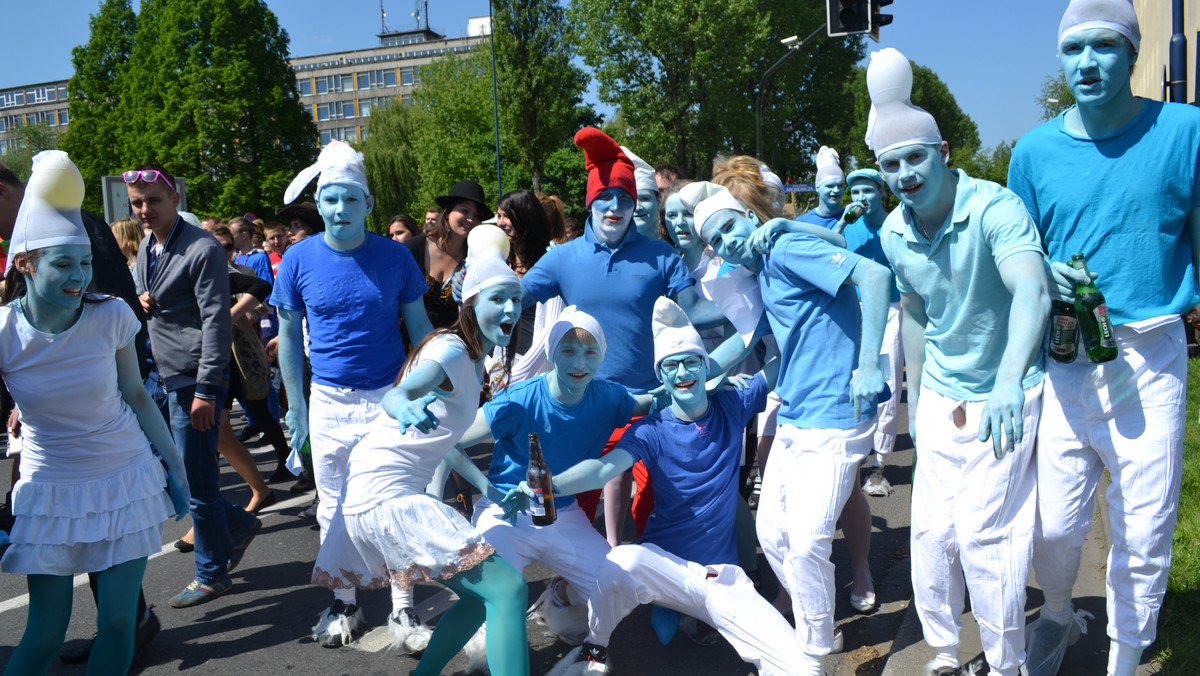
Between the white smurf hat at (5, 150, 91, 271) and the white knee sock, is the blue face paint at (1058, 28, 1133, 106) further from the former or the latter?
the white smurf hat at (5, 150, 91, 271)

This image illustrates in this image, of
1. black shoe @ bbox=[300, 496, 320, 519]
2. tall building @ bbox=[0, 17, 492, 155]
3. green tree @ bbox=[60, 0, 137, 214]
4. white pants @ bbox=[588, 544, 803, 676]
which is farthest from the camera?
tall building @ bbox=[0, 17, 492, 155]

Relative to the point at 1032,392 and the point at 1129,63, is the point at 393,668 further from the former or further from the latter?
the point at 1129,63

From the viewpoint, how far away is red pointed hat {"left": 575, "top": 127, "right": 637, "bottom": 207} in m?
4.46

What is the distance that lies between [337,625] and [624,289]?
81.3 inches

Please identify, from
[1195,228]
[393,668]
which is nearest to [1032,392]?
[1195,228]

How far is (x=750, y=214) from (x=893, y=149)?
3.80 ft

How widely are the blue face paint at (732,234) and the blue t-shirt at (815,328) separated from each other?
0.17m

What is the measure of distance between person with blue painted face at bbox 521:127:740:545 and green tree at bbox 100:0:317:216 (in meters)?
36.2

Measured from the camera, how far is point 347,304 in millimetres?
4223

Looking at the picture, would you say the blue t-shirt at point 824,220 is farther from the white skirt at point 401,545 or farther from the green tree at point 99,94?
the green tree at point 99,94

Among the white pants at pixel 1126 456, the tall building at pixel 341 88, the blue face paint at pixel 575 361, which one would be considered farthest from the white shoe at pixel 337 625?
the tall building at pixel 341 88

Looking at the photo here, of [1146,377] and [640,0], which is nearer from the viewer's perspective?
[1146,377]

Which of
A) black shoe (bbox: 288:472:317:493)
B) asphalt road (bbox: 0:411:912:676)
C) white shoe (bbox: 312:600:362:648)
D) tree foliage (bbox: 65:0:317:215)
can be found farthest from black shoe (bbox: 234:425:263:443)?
→ tree foliage (bbox: 65:0:317:215)

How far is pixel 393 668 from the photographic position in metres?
3.96
